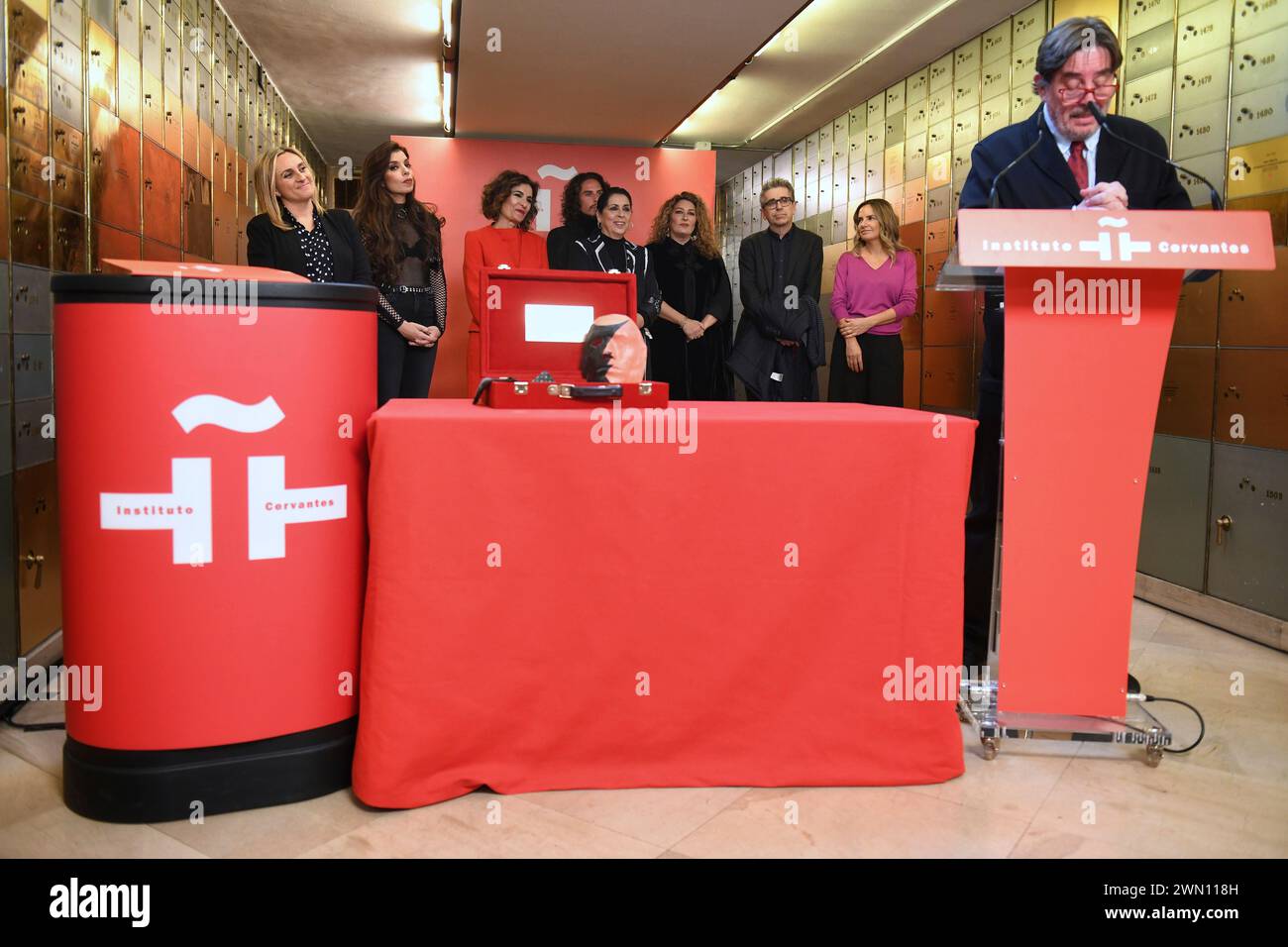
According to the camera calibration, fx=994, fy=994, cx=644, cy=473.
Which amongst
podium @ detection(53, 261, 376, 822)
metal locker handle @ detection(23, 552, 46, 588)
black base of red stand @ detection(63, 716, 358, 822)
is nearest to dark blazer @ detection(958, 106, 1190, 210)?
podium @ detection(53, 261, 376, 822)

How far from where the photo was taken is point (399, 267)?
3.21 meters

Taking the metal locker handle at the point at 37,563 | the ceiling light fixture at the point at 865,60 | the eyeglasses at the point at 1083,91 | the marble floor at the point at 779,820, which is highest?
the ceiling light fixture at the point at 865,60

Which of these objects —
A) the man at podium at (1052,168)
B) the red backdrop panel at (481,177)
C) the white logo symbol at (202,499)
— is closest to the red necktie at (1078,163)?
the man at podium at (1052,168)

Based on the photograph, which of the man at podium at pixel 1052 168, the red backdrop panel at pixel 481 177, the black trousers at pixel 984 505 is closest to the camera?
the man at podium at pixel 1052 168

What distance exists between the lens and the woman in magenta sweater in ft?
14.1

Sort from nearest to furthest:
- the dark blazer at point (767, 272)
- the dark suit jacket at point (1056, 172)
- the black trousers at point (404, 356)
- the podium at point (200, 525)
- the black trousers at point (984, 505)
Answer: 1. the podium at point (200, 525)
2. the dark suit jacket at point (1056, 172)
3. the black trousers at point (984, 505)
4. the black trousers at point (404, 356)
5. the dark blazer at point (767, 272)

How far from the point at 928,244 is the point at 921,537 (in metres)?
3.85

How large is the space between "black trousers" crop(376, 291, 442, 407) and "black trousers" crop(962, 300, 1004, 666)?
1.77m

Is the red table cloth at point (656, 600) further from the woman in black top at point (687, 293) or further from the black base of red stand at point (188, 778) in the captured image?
the woman in black top at point (687, 293)

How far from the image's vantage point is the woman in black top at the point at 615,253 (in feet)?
12.7

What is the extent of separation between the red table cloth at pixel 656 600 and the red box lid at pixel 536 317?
1.21 ft

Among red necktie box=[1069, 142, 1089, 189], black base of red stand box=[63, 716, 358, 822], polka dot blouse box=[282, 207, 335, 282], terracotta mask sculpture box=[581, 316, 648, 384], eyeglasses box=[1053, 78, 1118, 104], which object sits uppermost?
eyeglasses box=[1053, 78, 1118, 104]

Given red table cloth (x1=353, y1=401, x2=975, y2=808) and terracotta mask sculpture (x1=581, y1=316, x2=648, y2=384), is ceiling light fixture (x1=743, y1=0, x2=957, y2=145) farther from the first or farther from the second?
red table cloth (x1=353, y1=401, x2=975, y2=808)

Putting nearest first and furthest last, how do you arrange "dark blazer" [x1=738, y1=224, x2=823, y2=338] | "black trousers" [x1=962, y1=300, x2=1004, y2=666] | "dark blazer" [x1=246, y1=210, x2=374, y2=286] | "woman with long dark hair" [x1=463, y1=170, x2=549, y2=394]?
"black trousers" [x1=962, y1=300, x2=1004, y2=666] < "dark blazer" [x1=246, y1=210, x2=374, y2=286] < "woman with long dark hair" [x1=463, y1=170, x2=549, y2=394] < "dark blazer" [x1=738, y1=224, x2=823, y2=338]
